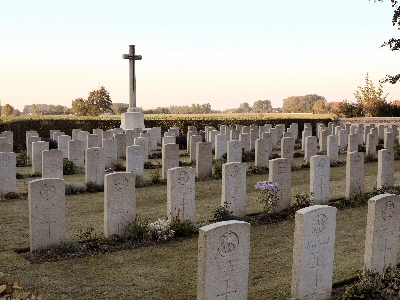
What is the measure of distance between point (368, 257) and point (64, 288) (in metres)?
4.29

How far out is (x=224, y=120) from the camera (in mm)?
34125

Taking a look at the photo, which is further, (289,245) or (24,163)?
(24,163)

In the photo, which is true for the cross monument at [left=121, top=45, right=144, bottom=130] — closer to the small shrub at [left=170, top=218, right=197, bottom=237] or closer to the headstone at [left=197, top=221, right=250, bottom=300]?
the small shrub at [left=170, top=218, right=197, bottom=237]

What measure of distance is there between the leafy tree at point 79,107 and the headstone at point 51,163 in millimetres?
44392

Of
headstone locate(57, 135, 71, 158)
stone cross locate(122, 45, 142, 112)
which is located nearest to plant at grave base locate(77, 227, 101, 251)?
headstone locate(57, 135, 71, 158)

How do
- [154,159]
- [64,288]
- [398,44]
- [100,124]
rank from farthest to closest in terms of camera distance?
[100,124] < [154,159] < [398,44] < [64,288]

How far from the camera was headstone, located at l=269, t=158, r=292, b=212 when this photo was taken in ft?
38.2

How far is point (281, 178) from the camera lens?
1177cm

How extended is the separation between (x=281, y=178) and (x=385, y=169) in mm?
3690

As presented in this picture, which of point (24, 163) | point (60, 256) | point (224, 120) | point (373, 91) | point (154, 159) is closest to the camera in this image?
point (60, 256)

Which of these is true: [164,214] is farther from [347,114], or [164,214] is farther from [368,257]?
[347,114]

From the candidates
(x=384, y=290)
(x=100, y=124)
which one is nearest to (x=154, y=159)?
(x=100, y=124)

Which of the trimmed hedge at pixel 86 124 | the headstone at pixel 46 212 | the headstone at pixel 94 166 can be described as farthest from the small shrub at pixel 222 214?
the trimmed hedge at pixel 86 124

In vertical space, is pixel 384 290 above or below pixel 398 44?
below
